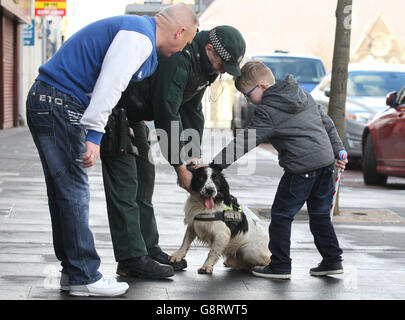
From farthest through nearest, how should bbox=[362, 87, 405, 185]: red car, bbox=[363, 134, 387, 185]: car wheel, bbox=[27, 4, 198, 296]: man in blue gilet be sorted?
bbox=[363, 134, 387, 185]: car wheel
bbox=[362, 87, 405, 185]: red car
bbox=[27, 4, 198, 296]: man in blue gilet

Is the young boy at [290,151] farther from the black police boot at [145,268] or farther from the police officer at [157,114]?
the black police boot at [145,268]

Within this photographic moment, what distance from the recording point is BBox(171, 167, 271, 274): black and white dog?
5.86 meters

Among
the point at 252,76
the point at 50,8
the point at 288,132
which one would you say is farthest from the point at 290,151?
the point at 50,8

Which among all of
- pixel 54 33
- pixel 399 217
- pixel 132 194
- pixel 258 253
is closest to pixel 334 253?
pixel 258 253

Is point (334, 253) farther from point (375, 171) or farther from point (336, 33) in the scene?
point (375, 171)

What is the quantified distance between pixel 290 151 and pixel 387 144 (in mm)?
6699

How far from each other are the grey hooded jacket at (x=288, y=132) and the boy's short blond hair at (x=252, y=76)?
0.28ft

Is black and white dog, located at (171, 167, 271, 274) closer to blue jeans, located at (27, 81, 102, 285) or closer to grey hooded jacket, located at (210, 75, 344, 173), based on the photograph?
grey hooded jacket, located at (210, 75, 344, 173)

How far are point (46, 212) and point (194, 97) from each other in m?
3.01

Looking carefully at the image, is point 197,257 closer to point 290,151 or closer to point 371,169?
point 290,151

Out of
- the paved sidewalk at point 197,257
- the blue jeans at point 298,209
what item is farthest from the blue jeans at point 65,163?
the blue jeans at point 298,209

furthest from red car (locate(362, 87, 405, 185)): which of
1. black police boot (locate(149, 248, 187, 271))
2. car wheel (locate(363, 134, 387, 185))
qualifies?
black police boot (locate(149, 248, 187, 271))

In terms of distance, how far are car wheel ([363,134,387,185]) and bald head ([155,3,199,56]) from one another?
782 cm

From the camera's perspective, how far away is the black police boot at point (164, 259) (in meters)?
6.09
